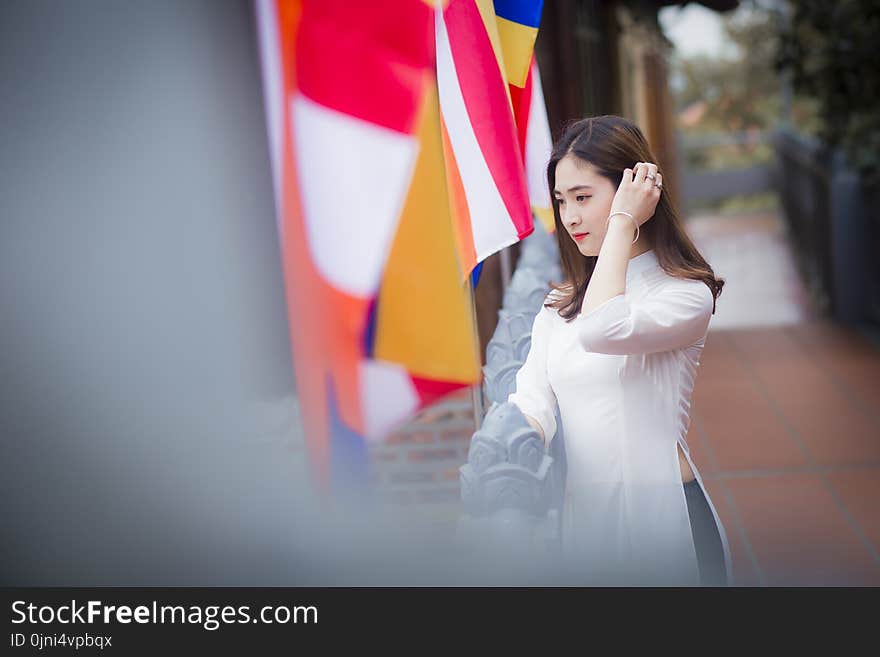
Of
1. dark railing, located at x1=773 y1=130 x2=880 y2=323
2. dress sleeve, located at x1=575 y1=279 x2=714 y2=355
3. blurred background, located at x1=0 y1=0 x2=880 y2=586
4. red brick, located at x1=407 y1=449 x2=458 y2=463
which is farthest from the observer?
dark railing, located at x1=773 y1=130 x2=880 y2=323

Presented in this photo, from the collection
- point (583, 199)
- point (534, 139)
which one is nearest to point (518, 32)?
point (534, 139)

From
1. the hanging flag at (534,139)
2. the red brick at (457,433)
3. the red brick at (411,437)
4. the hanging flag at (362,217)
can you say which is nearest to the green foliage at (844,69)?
the red brick at (457,433)

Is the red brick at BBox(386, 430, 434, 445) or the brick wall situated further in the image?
the red brick at BBox(386, 430, 434, 445)

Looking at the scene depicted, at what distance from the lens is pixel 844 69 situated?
5391mm

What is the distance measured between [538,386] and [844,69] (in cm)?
465

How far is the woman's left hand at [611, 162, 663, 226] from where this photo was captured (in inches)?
52.6

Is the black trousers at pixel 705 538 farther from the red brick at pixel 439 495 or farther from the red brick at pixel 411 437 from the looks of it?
the red brick at pixel 411 437

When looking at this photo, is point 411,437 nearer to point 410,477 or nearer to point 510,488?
point 410,477

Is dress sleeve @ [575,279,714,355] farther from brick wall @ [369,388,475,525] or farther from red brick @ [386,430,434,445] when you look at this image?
red brick @ [386,430,434,445]

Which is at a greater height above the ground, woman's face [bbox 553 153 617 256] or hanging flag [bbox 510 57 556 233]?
hanging flag [bbox 510 57 556 233]

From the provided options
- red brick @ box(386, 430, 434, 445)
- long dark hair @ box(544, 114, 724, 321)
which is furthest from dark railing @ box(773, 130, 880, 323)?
long dark hair @ box(544, 114, 724, 321)

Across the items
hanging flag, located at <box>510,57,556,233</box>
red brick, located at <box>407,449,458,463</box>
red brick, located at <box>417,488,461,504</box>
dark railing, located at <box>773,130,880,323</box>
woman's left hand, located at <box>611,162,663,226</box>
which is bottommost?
red brick, located at <box>417,488,461,504</box>

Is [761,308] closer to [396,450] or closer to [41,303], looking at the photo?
[396,450]
